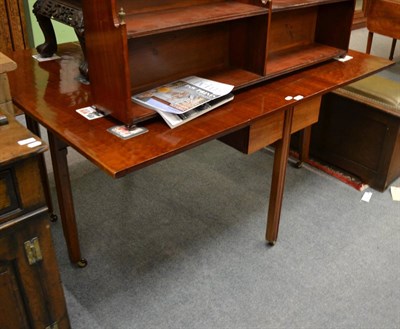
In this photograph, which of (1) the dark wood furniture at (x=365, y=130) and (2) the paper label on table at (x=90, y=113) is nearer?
(2) the paper label on table at (x=90, y=113)

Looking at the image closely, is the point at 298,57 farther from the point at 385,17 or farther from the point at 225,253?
the point at 385,17

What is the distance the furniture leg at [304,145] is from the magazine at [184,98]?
110cm

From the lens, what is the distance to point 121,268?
6.27 ft

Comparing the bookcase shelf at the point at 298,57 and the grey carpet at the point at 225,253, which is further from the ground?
the bookcase shelf at the point at 298,57

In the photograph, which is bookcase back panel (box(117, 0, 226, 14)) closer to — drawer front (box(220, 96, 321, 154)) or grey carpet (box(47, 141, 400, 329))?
drawer front (box(220, 96, 321, 154))

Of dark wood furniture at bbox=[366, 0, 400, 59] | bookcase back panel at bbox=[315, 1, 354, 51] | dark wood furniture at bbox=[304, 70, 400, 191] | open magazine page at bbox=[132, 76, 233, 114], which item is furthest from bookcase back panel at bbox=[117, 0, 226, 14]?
dark wood furniture at bbox=[366, 0, 400, 59]

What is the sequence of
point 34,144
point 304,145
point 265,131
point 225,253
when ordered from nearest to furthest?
point 34,144 < point 265,131 < point 225,253 < point 304,145

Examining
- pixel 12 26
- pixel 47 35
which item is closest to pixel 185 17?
pixel 47 35

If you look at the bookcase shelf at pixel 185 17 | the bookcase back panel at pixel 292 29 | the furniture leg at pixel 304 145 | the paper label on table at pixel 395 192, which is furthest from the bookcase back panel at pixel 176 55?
the paper label on table at pixel 395 192

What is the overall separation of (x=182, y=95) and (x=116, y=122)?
25 centimetres

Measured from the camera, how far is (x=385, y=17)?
3.80m

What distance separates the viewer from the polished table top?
129cm

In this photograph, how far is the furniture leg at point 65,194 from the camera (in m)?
1.65

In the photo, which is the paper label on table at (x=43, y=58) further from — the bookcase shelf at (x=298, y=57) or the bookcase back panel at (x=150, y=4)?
the bookcase shelf at (x=298, y=57)
